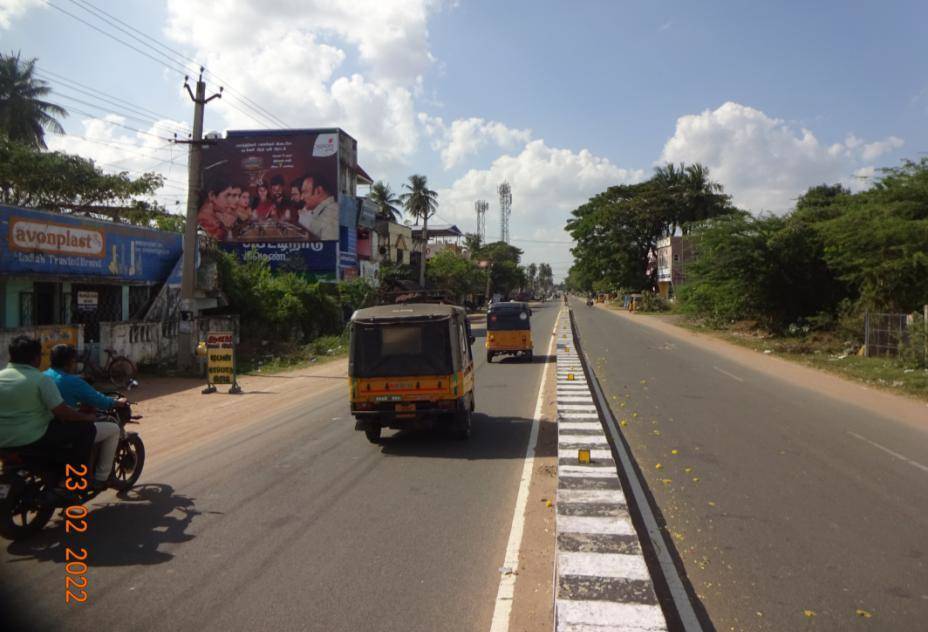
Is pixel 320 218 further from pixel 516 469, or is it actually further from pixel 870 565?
pixel 870 565

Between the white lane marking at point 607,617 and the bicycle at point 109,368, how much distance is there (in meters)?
15.2

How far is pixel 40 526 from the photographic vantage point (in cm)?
565

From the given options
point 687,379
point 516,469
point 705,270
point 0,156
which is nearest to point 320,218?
point 0,156

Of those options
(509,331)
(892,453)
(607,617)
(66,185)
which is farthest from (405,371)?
(66,185)

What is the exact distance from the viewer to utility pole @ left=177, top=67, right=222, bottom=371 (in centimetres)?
1798

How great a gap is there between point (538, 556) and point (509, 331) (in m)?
17.1

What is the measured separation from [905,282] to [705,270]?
1139 centimetres

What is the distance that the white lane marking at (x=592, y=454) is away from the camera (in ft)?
27.4

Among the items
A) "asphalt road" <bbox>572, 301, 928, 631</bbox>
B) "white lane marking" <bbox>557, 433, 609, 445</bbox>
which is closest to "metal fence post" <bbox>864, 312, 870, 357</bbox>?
"asphalt road" <bbox>572, 301, 928, 631</bbox>

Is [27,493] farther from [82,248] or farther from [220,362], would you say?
[82,248]

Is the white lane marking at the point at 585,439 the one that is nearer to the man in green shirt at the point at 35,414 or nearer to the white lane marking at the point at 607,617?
the white lane marking at the point at 607,617

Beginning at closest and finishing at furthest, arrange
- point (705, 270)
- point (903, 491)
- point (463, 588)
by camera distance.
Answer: point (463, 588), point (903, 491), point (705, 270)

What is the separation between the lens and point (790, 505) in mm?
6590

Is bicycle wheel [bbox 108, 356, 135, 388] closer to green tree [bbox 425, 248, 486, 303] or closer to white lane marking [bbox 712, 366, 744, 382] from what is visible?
white lane marking [bbox 712, 366, 744, 382]
